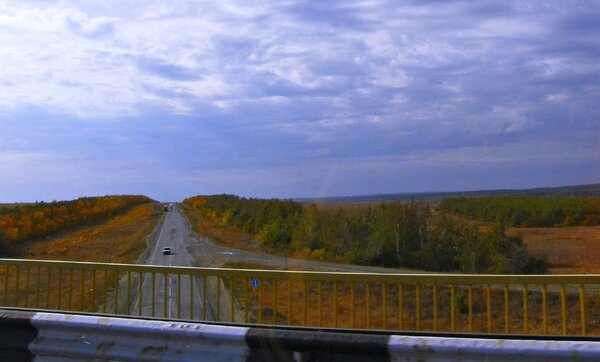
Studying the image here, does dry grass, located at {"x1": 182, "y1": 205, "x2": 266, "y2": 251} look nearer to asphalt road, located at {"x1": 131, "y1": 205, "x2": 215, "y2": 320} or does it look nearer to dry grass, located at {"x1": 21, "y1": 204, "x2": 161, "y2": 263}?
asphalt road, located at {"x1": 131, "y1": 205, "x2": 215, "y2": 320}

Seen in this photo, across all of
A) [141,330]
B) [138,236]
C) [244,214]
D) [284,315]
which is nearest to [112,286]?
[284,315]

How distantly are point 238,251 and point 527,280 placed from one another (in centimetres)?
1953

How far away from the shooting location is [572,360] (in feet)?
12.1

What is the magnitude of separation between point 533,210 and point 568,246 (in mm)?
8412

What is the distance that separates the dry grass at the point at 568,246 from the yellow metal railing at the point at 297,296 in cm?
889

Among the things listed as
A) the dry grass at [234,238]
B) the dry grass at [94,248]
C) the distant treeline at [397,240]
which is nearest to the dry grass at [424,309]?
the distant treeline at [397,240]

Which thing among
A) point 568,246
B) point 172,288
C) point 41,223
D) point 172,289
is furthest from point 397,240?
point 41,223

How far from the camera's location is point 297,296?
1381cm

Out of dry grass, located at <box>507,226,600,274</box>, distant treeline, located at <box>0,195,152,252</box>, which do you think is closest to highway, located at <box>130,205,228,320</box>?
distant treeline, located at <box>0,195,152,252</box>

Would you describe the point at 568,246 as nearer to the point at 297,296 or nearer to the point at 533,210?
the point at 533,210

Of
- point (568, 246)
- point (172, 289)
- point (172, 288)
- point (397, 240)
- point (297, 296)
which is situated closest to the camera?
point (172, 288)

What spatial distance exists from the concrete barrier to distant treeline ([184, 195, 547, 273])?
18.7 meters

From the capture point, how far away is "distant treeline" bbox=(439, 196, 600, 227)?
35062 mm

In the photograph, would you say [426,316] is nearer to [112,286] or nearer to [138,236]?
[112,286]
